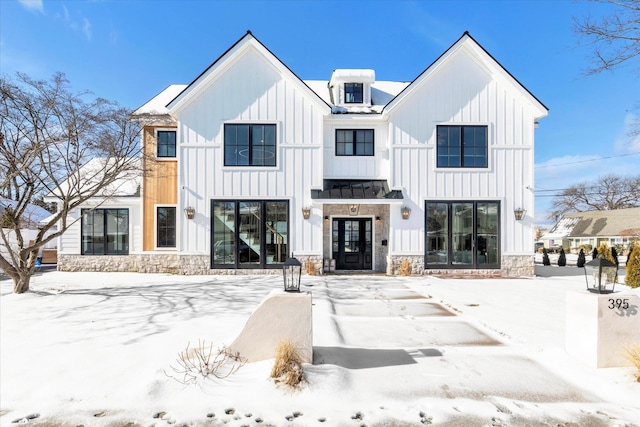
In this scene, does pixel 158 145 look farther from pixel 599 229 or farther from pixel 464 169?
pixel 599 229

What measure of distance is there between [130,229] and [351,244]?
9.15m

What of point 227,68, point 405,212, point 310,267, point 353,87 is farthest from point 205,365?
point 353,87

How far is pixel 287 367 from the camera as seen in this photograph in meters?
3.98

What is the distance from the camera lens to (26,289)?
9125 millimetres

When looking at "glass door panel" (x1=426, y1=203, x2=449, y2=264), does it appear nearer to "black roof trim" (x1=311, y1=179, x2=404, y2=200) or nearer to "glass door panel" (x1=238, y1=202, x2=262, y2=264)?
"black roof trim" (x1=311, y1=179, x2=404, y2=200)

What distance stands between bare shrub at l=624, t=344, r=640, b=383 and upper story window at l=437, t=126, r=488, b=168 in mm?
9562

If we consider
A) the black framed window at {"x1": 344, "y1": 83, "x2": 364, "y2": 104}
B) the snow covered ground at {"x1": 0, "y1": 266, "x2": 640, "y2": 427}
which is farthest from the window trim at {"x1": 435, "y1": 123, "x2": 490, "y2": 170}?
the snow covered ground at {"x1": 0, "y1": 266, "x2": 640, "y2": 427}

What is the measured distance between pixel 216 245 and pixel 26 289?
550cm

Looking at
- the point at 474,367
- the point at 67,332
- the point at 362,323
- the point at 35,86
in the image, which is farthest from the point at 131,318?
the point at 35,86

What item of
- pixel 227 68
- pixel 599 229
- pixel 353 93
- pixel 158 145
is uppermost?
pixel 227 68

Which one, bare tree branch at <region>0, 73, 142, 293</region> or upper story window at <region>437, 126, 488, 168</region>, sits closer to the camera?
bare tree branch at <region>0, 73, 142, 293</region>

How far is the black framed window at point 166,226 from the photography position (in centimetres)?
1406

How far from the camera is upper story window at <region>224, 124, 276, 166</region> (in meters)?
12.9

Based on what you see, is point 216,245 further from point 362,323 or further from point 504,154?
point 504,154
